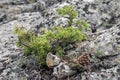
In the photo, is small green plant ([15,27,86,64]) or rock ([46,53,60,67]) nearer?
rock ([46,53,60,67])

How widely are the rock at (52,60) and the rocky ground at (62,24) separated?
0.15 metres

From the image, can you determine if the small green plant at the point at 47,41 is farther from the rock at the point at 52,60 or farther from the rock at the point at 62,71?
the rock at the point at 62,71

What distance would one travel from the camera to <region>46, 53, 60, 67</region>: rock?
675cm

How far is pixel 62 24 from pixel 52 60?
2062 mm

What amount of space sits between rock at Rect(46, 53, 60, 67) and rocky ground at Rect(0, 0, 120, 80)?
0.15m

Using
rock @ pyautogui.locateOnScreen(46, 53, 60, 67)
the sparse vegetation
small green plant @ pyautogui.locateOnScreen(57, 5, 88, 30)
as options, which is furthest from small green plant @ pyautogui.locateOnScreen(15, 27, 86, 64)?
small green plant @ pyautogui.locateOnScreen(57, 5, 88, 30)

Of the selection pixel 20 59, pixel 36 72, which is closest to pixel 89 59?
pixel 36 72

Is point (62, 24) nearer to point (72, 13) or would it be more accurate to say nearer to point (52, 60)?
point (72, 13)

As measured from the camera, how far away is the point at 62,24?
8633mm

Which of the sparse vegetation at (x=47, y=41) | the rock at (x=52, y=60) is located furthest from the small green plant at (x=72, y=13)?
the rock at (x=52, y=60)

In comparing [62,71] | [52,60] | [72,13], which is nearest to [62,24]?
[72,13]

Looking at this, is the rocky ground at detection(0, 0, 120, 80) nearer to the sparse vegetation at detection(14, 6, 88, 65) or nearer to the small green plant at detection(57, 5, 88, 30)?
the sparse vegetation at detection(14, 6, 88, 65)

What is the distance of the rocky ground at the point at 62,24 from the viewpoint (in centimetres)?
665

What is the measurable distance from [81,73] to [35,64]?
1.10m
